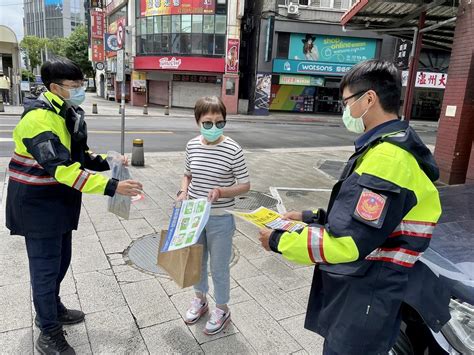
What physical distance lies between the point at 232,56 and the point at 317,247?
86.6ft

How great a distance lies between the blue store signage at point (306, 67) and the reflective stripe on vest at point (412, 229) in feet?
89.6

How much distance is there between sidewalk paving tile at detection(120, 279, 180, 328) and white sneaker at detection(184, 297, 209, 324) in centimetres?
13

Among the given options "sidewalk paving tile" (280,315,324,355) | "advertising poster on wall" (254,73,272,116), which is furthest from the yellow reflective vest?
"advertising poster on wall" (254,73,272,116)

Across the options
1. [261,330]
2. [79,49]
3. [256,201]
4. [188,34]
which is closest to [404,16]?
[256,201]

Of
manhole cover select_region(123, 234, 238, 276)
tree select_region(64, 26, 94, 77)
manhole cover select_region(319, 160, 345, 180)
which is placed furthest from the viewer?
tree select_region(64, 26, 94, 77)

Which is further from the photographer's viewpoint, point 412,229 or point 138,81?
point 138,81

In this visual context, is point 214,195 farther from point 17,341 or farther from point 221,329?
point 17,341

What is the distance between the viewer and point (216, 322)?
2873mm

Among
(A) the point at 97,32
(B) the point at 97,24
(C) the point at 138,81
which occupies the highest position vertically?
(B) the point at 97,24

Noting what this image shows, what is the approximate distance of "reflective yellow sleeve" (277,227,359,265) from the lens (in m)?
1.50

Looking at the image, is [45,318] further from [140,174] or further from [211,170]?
[140,174]

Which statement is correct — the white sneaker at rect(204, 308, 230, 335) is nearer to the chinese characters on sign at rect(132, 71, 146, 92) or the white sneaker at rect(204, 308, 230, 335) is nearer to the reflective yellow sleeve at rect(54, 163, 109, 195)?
the reflective yellow sleeve at rect(54, 163, 109, 195)

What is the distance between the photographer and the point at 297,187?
25.3 feet

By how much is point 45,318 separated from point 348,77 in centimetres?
238
